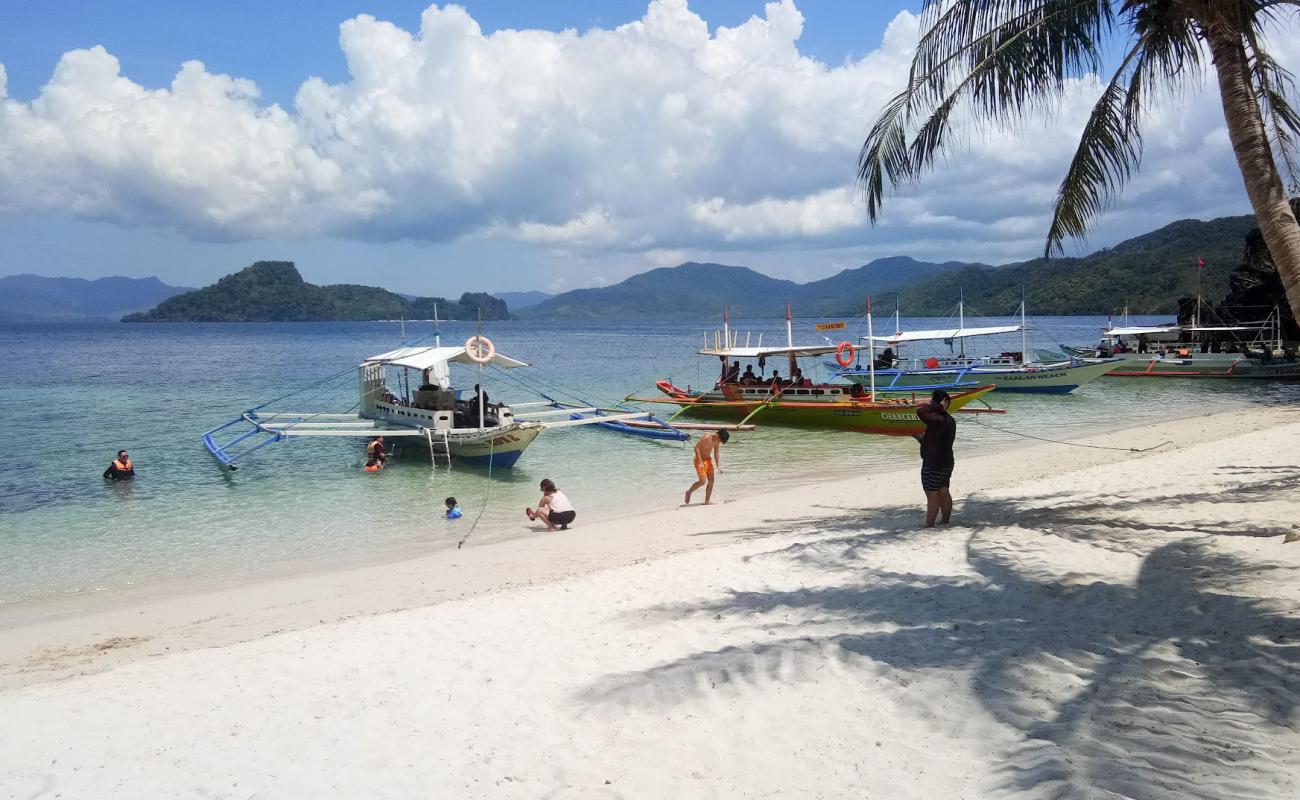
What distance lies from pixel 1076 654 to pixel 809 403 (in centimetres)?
1788

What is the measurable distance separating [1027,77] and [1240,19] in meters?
1.81

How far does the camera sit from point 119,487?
1598 cm

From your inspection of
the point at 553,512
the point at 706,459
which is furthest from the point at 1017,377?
the point at 553,512

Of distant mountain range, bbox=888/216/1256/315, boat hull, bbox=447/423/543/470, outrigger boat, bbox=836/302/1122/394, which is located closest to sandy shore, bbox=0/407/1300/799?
boat hull, bbox=447/423/543/470

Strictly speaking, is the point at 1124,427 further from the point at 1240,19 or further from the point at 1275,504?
the point at 1240,19

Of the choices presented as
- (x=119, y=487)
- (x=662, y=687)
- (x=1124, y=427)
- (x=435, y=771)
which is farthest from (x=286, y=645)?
(x=1124, y=427)

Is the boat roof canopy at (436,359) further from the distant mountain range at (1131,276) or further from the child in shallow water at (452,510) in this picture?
the distant mountain range at (1131,276)

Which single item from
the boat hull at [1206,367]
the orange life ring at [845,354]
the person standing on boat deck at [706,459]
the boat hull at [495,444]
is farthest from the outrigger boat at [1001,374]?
the person standing on boat deck at [706,459]

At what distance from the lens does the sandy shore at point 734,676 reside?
3.84m

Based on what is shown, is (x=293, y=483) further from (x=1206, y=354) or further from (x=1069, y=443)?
(x=1206, y=354)

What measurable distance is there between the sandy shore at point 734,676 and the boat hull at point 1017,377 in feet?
75.3

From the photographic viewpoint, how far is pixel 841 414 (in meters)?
22.1

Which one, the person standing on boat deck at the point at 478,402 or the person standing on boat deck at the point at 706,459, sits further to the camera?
the person standing on boat deck at the point at 478,402

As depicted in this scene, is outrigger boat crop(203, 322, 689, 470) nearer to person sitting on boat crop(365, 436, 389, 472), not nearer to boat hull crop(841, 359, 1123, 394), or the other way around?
person sitting on boat crop(365, 436, 389, 472)
